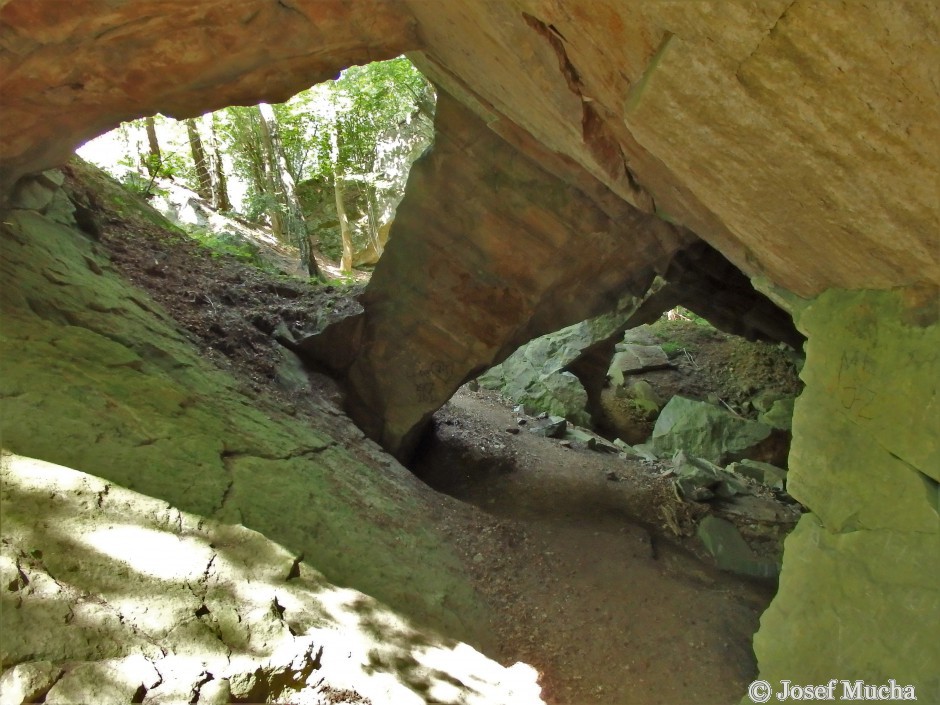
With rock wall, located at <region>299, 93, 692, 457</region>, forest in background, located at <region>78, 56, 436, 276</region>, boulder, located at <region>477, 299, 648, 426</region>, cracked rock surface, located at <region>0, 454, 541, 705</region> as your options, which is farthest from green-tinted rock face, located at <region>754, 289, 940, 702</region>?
forest in background, located at <region>78, 56, 436, 276</region>

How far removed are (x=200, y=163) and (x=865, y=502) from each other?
19.9 meters

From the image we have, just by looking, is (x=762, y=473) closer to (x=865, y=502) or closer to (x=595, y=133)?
(x=865, y=502)

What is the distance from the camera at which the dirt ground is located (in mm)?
4875

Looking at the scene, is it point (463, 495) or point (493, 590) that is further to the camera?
point (463, 495)

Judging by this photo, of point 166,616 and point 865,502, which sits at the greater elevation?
point 865,502

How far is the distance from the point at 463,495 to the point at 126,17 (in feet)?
21.4

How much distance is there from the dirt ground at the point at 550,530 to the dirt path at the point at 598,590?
0.02 meters

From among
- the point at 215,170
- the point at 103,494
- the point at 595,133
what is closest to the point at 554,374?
the point at 595,133

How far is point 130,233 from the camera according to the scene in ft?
25.8

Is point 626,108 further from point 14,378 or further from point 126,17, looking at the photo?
point 14,378

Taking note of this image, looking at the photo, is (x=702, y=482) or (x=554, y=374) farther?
(x=554, y=374)

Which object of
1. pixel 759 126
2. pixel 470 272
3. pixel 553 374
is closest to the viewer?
pixel 759 126

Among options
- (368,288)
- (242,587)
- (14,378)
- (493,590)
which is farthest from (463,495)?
(14,378)

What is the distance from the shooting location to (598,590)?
5.82 meters
